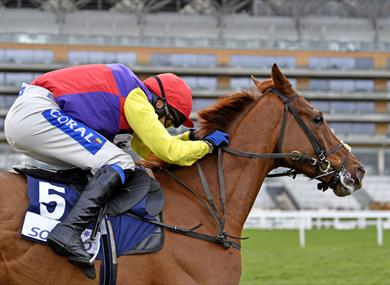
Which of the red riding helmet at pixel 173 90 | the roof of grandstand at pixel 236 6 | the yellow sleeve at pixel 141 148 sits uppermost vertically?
the roof of grandstand at pixel 236 6

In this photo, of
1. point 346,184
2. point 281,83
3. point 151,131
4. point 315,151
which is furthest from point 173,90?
point 346,184

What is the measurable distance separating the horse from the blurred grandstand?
50957 mm

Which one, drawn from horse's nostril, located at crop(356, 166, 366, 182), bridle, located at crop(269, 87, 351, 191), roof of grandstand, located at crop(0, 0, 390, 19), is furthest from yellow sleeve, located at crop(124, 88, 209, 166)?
roof of grandstand, located at crop(0, 0, 390, 19)

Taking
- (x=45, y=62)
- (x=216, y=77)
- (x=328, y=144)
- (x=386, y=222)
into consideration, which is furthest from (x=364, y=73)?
(x=328, y=144)

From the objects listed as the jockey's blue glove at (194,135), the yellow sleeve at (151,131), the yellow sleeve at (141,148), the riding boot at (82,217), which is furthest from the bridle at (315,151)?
the riding boot at (82,217)

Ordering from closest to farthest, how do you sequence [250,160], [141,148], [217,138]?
[217,138]
[250,160]
[141,148]

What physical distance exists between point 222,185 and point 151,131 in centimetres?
68

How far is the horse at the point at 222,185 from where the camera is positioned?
4121 millimetres

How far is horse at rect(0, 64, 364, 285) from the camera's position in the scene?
412 cm

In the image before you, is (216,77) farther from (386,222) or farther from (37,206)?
(37,206)

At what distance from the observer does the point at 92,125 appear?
4551mm

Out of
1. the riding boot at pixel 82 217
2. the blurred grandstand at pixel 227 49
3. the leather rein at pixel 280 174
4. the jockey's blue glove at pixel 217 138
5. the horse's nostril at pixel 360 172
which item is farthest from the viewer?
the blurred grandstand at pixel 227 49

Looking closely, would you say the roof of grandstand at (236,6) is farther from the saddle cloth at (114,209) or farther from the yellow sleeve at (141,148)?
the saddle cloth at (114,209)

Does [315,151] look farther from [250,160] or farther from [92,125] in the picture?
[92,125]
